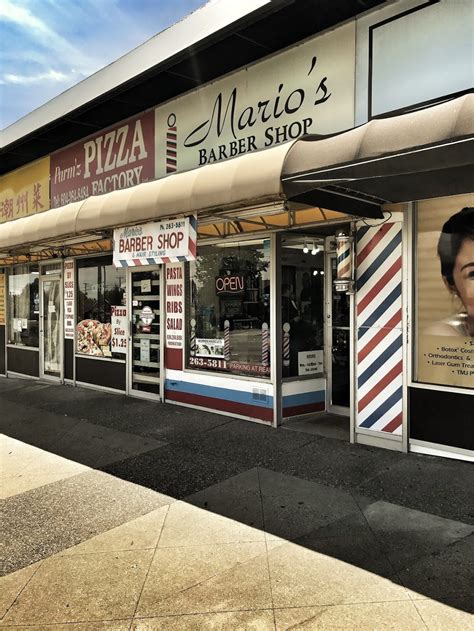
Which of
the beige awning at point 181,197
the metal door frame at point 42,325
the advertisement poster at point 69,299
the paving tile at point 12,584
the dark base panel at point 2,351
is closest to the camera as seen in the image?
the paving tile at point 12,584

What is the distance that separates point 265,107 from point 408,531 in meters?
5.22

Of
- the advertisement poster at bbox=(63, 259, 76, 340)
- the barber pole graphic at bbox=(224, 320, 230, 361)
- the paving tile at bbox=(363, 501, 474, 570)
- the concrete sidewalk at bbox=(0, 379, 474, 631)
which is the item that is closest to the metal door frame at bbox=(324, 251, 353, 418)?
the concrete sidewalk at bbox=(0, 379, 474, 631)

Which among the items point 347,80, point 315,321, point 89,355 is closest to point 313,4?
point 347,80

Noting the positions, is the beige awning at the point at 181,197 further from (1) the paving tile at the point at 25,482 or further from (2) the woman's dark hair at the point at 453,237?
(1) the paving tile at the point at 25,482

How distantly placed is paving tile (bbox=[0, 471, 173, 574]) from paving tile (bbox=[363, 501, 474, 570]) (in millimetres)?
1767

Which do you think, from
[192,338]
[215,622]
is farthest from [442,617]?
[192,338]

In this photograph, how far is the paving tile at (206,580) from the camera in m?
2.90

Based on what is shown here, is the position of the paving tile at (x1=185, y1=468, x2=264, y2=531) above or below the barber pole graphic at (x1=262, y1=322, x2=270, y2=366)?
below

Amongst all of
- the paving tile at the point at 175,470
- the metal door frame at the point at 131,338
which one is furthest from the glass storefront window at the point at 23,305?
Answer: the paving tile at the point at 175,470

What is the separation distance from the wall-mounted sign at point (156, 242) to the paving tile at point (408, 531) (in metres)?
3.26

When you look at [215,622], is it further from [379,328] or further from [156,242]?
[156,242]

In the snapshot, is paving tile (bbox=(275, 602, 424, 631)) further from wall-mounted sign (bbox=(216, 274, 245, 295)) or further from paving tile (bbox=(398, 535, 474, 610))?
wall-mounted sign (bbox=(216, 274, 245, 295))

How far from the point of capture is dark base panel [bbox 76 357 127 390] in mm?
9047

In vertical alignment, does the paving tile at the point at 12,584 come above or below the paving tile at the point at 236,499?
below
